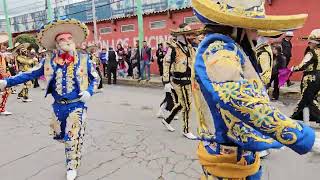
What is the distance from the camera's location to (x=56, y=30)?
4707 mm

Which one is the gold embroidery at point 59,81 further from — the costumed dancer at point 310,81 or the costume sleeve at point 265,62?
the costumed dancer at point 310,81

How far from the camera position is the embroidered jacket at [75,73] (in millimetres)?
4746

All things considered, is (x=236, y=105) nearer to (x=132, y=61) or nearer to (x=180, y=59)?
(x=180, y=59)

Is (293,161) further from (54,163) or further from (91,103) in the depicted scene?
(91,103)

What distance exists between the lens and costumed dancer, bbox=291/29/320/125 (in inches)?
242

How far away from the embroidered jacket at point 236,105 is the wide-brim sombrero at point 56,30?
9.38ft

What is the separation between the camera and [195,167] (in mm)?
5008

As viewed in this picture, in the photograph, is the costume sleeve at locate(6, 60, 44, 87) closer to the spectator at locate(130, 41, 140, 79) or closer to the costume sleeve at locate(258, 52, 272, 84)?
the costume sleeve at locate(258, 52, 272, 84)

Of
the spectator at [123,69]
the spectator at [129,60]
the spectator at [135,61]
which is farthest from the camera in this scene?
the spectator at [123,69]

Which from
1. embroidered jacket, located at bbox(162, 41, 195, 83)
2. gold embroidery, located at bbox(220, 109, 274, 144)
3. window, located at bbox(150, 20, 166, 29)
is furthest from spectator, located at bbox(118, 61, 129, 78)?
gold embroidery, located at bbox(220, 109, 274, 144)

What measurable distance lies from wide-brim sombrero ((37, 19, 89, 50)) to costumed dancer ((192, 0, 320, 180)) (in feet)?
9.37

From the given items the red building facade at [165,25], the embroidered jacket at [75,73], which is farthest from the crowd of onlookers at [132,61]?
the embroidered jacket at [75,73]

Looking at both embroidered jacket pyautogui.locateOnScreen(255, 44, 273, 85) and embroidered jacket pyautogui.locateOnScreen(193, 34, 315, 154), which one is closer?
embroidered jacket pyautogui.locateOnScreen(193, 34, 315, 154)

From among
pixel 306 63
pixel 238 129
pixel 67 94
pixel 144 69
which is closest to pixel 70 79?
pixel 67 94
